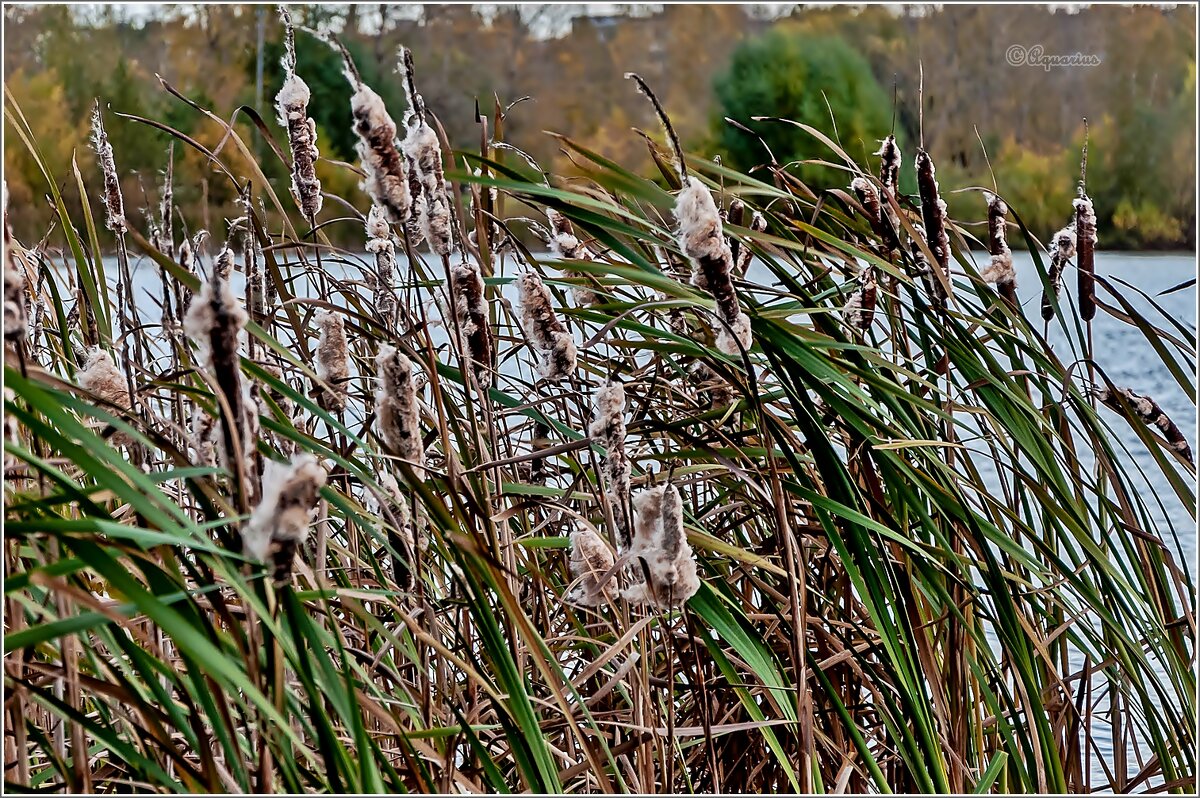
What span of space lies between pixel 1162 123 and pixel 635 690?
253 inches

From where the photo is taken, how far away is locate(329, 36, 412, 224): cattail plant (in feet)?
1.78

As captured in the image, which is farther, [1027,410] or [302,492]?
[1027,410]

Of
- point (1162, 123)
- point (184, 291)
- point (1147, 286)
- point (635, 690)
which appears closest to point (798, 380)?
point (635, 690)

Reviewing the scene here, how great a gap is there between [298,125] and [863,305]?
467 mm

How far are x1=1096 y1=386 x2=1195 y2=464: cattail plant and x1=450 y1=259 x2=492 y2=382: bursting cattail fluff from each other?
20.4 inches

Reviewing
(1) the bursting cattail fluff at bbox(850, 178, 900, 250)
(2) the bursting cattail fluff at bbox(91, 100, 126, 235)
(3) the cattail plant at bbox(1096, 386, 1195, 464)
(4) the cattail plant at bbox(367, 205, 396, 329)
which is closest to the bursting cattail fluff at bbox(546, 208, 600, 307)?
(4) the cattail plant at bbox(367, 205, 396, 329)

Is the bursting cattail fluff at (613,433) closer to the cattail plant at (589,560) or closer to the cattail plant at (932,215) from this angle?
the cattail plant at (589,560)

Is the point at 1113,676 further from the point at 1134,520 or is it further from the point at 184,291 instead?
the point at 184,291

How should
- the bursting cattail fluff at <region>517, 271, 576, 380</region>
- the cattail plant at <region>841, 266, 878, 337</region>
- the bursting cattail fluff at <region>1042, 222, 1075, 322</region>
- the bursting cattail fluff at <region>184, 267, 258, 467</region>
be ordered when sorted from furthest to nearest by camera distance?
the bursting cattail fluff at <region>1042, 222, 1075, 322</region>
the cattail plant at <region>841, 266, 878, 337</region>
the bursting cattail fluff at <region>517, 271, 576, 380</region>
the bursting cattail fluff at <region>184, 267, 258, 467</region>

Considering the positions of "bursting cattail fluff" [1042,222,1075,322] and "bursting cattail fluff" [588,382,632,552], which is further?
"bursting cattail fluff" [1042,222,1075,322]

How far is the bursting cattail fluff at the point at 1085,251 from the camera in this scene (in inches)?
36.4

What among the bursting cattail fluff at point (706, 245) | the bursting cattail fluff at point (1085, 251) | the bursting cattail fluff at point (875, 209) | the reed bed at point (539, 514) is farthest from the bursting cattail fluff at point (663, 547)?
the bursting cattail fluff at point (1085, 251)

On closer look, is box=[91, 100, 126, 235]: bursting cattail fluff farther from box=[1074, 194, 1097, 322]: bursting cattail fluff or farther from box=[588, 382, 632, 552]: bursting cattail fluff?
box=[1074, 194, 1097, 322]: bursting cattail fluff

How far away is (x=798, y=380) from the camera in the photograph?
2.27 ft
